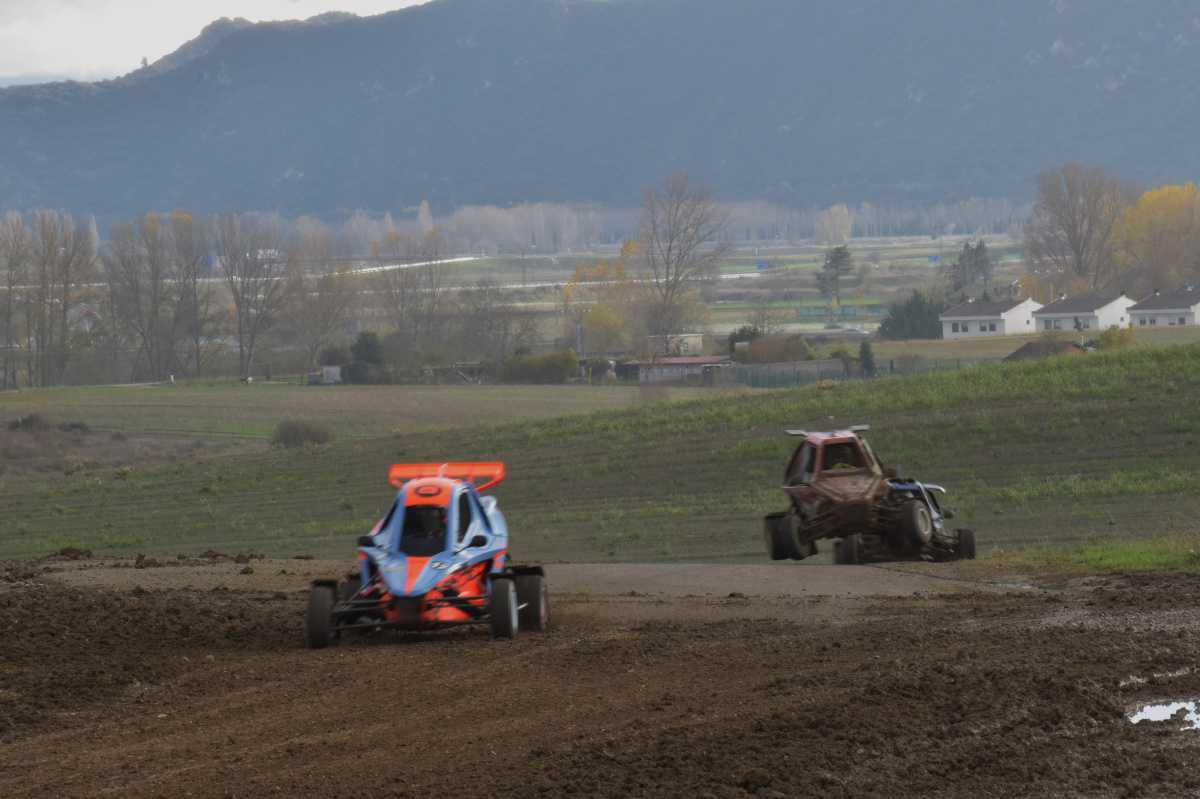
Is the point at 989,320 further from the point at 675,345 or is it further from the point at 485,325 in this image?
the point at 485,325

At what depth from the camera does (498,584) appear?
→ 1595 cm

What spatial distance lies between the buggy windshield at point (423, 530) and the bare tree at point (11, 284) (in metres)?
93.5

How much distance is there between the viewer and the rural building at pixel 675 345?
9575 centimetres

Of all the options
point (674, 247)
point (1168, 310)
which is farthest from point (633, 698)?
point (674, 247)

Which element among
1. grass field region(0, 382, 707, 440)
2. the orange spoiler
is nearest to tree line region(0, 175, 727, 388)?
grass field region(0, 382, 707, 440)

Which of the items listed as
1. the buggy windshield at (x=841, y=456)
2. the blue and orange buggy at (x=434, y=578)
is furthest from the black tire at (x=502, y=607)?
the buggy windshield at (x=841, y=456)

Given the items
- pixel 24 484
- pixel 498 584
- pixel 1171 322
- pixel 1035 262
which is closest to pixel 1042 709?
Answer: pixel 498 584

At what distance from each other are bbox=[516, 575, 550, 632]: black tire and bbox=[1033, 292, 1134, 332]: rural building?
96.1 metres

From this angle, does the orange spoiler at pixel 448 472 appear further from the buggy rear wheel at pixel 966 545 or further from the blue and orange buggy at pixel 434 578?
the buggy rear wheel at pixel 966 545

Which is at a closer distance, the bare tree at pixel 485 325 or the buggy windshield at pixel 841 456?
the buggy windshield at pixel 841 456

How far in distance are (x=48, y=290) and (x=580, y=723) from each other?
111669mm

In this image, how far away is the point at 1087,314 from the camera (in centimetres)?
11044

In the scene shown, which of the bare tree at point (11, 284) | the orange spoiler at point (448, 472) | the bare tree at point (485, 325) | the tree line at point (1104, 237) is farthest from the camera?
the tree line at point (1104, 237)

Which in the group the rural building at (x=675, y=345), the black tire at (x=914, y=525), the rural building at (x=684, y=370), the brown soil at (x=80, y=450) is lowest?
the brown soil at (x=80, y=450)
